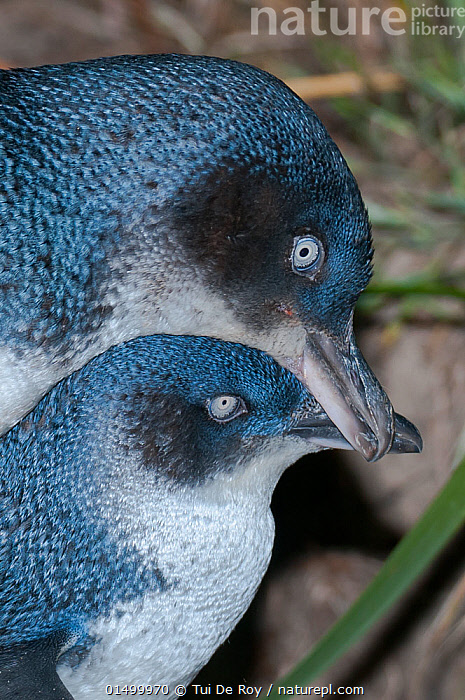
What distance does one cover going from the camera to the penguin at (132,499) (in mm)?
1204

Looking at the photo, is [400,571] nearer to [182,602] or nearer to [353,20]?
[182,602]

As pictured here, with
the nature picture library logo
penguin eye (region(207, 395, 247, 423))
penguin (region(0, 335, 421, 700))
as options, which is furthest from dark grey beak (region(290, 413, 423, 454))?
the nature picture library logo

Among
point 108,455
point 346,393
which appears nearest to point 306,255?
point 346,393

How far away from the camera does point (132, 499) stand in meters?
1.25

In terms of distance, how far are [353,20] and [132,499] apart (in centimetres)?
192

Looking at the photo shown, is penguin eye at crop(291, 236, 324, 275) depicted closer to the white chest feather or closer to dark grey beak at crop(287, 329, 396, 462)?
dark grey beak at crop(287, 329, 396, 462)

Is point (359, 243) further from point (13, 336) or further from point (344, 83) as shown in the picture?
point (344, 83)

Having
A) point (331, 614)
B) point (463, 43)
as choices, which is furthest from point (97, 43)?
point (331, 614)

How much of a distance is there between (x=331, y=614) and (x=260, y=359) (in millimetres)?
1238

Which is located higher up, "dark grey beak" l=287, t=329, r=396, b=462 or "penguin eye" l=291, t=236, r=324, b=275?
"penguin eye" l=291, t=236, r=324, b=275

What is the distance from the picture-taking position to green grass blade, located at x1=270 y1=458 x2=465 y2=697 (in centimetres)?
135

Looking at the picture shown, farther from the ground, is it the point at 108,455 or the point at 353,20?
the point at 353,20

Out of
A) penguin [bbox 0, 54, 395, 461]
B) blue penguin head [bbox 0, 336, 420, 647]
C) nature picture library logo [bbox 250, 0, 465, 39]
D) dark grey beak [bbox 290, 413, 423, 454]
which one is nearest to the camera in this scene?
penguin [bbox 0, 54, 395, 461]

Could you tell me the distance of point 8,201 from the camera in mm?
1070
